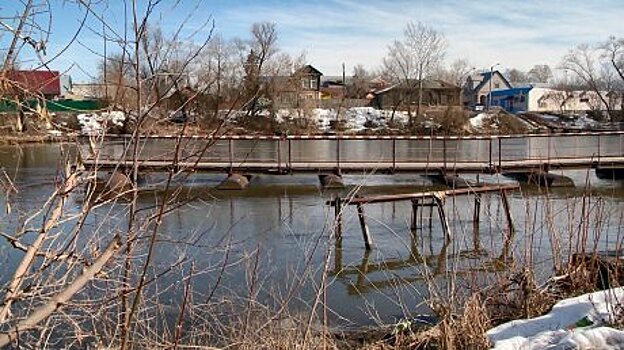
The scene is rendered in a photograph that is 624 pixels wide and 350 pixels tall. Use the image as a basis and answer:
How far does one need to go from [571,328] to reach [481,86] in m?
84.8

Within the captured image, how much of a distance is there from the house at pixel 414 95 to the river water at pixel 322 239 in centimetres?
3880

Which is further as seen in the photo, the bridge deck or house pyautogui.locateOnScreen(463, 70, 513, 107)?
house pyautogui.locateOnScreen(463, 70, 513, 107)

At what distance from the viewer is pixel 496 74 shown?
87.2 meters

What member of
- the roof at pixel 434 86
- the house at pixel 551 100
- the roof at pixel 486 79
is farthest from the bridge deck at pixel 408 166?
the roof at pixel 486 79

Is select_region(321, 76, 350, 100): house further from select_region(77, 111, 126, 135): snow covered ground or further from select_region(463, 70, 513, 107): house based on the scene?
select_region(77, 111, 126, 135): snow covered ground

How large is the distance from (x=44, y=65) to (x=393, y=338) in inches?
141

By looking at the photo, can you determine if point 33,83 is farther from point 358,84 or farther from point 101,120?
point 358,84

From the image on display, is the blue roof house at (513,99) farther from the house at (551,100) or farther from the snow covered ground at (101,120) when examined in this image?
the snow covered ground at (101,120)

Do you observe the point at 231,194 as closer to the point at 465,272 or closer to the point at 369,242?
the point at 369,242

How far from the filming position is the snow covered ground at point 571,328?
3801 mm

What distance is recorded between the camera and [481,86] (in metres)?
85.2

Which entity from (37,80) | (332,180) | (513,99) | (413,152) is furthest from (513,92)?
(37,80)

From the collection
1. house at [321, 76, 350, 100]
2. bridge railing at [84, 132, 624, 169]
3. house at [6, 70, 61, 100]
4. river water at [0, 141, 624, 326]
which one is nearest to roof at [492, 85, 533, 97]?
house at [321, 76, 350, 100]

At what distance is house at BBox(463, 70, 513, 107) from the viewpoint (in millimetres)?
84312
